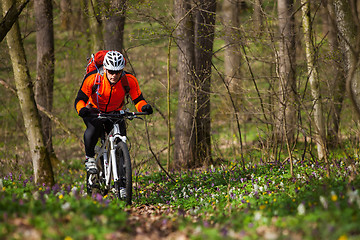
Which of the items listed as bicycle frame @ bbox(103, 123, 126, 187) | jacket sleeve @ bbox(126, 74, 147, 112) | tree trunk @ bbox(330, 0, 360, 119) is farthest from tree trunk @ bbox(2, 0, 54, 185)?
tree trunk @ bbox(330, 0, 360, 119)

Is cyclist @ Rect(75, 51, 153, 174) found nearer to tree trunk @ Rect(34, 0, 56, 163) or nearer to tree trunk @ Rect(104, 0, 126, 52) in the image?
tree trunk @ Rect(104, 0, 126, 52)

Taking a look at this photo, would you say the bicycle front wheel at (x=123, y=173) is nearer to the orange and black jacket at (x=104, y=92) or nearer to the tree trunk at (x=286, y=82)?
the orange and black jacket at (x=104, y=92)

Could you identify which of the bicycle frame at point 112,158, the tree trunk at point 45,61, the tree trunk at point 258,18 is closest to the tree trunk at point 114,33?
the tree trunk at point 45,61

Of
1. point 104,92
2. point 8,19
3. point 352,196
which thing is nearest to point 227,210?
point 352,196

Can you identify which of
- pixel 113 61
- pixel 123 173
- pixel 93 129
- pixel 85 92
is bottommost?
pixel 123 173

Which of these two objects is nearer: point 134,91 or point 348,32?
point 134,91

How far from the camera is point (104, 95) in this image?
22.2 feet

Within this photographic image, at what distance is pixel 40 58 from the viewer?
13852 millimetres

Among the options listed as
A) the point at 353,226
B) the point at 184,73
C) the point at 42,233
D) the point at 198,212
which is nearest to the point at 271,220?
the point at 353,226

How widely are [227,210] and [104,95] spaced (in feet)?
9.15

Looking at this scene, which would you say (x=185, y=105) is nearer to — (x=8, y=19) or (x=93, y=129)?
(x=93, y=129)

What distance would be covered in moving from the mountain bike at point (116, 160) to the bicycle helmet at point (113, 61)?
0.68 m

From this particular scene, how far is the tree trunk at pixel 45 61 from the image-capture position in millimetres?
13445

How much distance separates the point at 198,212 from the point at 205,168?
4.17m
